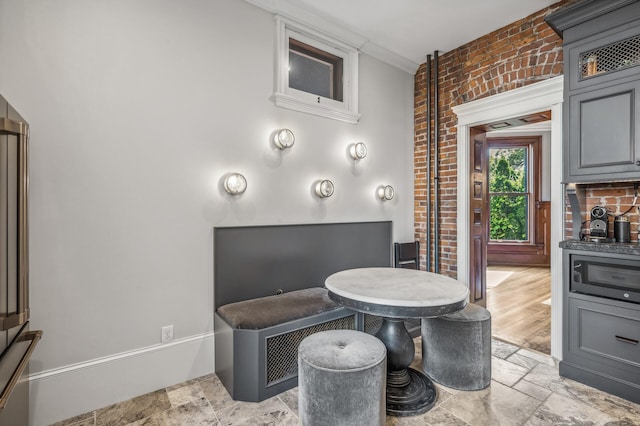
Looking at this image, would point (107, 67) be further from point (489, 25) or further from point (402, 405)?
point (489, 25)

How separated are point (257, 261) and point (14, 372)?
1.59 meters

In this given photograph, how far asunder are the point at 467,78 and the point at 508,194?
4326 millimetres

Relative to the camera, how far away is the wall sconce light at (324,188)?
3.12 meters

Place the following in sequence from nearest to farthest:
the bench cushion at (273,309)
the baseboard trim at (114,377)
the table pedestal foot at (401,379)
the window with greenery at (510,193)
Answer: the baseboard trim at (114,377)
the table pedestal foot at (401,379)
the bench cushion at (273,309)
the window with greenery at (510,193)

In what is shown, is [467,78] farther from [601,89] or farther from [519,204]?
[519,204]

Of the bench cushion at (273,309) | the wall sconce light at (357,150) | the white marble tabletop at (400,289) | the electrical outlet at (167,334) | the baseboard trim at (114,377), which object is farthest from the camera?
the wall sconce light at (357,150)

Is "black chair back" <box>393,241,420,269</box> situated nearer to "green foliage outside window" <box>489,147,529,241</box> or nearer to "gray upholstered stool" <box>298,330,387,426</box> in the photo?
"gray upholstered stool" <box>298,330,387,426</box>

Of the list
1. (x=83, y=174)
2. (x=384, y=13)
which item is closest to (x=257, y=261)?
(x=83, y=174)

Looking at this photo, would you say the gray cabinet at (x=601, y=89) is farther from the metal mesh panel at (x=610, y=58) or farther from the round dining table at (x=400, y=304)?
the round dining table at (x=400, y=304)

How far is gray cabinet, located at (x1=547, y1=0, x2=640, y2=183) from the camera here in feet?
7.20

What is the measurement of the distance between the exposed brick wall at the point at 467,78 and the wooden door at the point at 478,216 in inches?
7.8

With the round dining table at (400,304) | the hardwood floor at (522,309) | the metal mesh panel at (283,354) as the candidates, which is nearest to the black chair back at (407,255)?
the hardwood floor at (522,309)

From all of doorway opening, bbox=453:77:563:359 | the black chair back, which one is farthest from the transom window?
the black chair back

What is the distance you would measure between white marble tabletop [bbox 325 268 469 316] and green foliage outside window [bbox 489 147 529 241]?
556 cm
